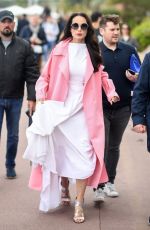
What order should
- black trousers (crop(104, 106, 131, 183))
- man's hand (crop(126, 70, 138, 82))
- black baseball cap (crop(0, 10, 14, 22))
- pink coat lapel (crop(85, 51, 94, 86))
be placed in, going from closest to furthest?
pink coat lapel (crop(85, 51, 94, 86)), man's hand (crop(126, 70, 138, 82)), black trousers (crop(104, 106, 131, 183)), black baseball cap (crop(0, 10, 14, 22))

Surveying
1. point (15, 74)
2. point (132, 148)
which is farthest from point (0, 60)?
point (132, 148)

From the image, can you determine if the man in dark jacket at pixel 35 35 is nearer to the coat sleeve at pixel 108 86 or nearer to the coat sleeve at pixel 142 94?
the coat sleeve at pixel 108 86

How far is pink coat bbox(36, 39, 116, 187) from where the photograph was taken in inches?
240

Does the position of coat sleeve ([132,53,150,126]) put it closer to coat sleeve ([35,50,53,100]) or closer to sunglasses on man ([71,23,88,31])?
sunglasses on man ([71,23,88,31])

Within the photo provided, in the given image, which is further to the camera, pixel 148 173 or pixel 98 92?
pixel 148 173

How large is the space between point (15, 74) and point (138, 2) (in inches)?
1491

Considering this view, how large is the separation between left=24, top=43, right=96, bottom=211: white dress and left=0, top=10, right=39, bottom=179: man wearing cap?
1136 millimetres

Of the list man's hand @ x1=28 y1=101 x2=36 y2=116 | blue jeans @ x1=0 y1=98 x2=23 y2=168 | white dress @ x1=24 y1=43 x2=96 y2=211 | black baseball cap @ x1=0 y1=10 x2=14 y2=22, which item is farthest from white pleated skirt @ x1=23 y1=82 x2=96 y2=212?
black baseball cap @ x1=0 y1=10 x2=14 y2=22

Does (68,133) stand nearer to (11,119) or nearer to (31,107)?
(31,107)

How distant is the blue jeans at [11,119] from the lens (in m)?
7.39

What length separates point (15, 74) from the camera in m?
7.26

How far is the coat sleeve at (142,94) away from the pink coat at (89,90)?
418mm

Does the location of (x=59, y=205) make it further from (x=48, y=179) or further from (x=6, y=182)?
(x=6, y=182)

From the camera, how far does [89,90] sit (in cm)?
614
